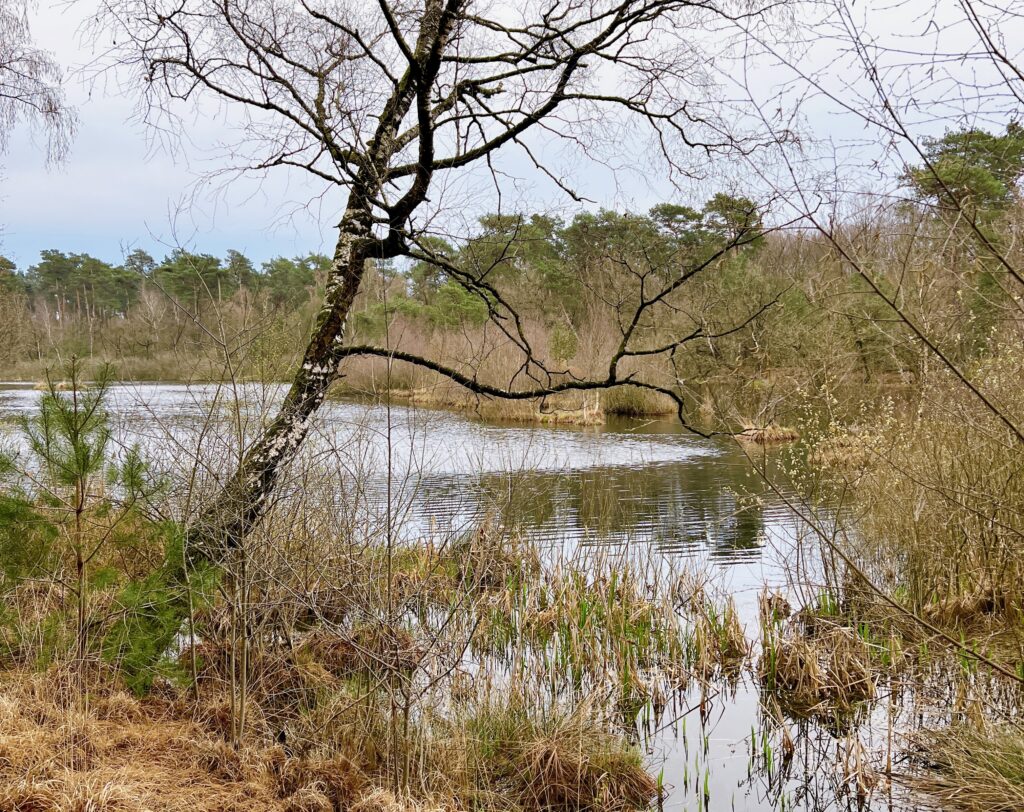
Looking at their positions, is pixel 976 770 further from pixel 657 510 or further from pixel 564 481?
pixel 564 481

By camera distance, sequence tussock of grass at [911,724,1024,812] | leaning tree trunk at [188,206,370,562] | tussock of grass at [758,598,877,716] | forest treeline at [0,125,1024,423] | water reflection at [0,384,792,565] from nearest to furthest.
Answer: forest treeline at [0,125,1024,423], tussock of grass at [911,724,1024,812], leaning tree trunk at [188,206,370,562], tussock of grass at [758,598,877,716], water reflection at [0,384,792,565]

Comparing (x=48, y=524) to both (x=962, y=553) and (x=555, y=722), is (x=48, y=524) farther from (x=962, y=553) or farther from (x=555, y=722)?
(x=962, y=553)

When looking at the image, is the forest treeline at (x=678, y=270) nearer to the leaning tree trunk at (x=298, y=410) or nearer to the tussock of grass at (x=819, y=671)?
the leaning tree trunk at (x=298, y=410)

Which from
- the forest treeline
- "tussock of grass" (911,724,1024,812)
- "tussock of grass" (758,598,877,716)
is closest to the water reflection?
the forest treeline

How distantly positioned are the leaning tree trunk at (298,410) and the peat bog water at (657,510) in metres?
0.16

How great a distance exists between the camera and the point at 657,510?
1088 cm

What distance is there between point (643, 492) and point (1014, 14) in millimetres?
10450

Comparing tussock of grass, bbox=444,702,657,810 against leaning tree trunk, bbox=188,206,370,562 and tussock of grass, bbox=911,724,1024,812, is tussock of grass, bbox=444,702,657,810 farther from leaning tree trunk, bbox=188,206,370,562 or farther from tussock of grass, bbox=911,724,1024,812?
leaning tree trunk, bbox=188,206,370,562

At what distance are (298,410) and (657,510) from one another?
7345 millimetres

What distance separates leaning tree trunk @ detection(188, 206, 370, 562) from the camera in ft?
13.8

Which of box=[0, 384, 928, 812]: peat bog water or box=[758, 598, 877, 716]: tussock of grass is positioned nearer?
box=[0, 384, 928, 812]: peat bog water

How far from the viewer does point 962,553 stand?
578 cm

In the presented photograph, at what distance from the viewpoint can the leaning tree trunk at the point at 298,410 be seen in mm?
4207

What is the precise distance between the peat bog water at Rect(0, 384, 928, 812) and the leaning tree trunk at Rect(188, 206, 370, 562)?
161 mm
